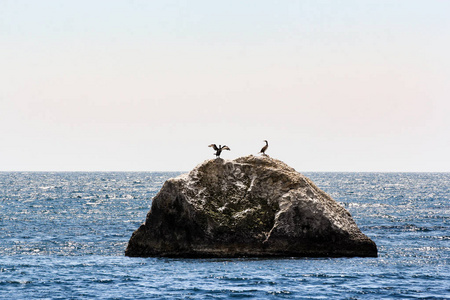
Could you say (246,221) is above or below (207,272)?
above

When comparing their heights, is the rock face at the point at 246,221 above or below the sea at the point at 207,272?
above

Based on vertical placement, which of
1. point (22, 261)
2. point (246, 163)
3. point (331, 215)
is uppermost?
point (246, 163)

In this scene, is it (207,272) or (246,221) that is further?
(246,221)

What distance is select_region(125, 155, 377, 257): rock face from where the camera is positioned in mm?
28422

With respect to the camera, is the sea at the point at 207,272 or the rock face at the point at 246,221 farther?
the rock face at the point at 246,221

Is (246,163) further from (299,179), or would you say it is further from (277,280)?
(277,280)

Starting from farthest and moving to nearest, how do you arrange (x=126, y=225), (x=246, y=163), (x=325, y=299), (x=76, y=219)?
(x=76, y=219), (x=126, y=225), (x=246, y=163), (x=325, y=299)

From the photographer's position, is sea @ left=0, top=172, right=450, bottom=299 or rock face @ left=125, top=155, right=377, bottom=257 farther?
rock face @ left=125, top=155, right=377, bottom=257

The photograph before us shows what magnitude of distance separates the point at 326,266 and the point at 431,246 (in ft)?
35.3

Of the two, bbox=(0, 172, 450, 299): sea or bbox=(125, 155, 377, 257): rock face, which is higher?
bbox=(125, 155, 377, 257): rock face

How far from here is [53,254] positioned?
3122cm

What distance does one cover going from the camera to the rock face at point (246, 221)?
28422mm

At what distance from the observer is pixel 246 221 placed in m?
28.8

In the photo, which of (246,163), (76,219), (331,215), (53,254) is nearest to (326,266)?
(331,215)
